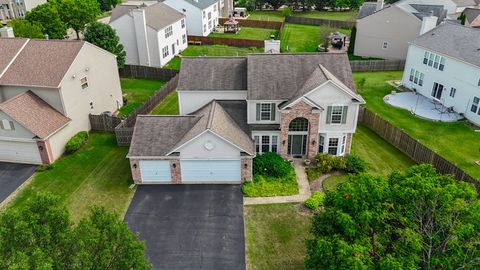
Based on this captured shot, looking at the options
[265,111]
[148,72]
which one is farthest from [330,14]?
[265,111]

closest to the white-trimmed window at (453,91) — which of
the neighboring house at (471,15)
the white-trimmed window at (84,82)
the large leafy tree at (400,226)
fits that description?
the large leafy tree at (400,226)

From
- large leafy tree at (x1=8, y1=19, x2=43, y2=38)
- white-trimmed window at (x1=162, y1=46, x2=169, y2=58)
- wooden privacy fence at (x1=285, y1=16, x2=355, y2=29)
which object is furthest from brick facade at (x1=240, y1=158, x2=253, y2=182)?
wooden privacy fence at (x1=285, y1=16, x2=355, y2=29)

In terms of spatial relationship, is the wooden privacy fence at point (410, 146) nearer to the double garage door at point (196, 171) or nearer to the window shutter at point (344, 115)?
the window shutter at point (344, 115)

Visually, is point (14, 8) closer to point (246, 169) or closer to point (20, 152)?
point (20, 152)

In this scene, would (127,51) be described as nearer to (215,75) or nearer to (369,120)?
(215,75)

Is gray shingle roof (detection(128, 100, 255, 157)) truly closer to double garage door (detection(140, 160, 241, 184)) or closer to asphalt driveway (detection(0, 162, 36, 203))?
double garage door (detection(140, 160, 241, 184))
